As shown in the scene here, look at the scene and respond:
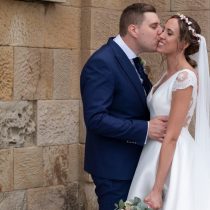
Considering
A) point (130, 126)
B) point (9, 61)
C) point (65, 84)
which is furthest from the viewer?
point (65, 84)

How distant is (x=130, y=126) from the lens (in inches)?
134

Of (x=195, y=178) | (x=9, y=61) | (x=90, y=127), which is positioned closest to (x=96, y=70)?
(x=90, y=127)

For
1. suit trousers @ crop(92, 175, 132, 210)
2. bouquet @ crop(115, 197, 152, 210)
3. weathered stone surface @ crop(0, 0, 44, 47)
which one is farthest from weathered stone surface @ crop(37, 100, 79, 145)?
bouquet @ crop(115, 197, 152, 210)

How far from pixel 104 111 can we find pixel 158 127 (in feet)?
1.07

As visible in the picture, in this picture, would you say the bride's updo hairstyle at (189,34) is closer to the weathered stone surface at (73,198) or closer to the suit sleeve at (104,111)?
the suit sleeve at (104,111)

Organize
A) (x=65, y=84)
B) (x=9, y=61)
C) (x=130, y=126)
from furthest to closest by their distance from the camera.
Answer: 1. (x=65, y=84)
2. (x=9, y=61)
3. (x=130, y=126)

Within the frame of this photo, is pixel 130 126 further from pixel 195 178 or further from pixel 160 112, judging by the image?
pixel 195 178

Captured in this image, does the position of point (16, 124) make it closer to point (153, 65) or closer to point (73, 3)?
point (73, 3)

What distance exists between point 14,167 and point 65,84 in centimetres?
89

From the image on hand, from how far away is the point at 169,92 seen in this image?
3422mm

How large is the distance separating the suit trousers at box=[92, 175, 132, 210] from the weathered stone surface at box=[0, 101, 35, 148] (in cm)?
153

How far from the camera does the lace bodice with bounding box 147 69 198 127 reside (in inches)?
132

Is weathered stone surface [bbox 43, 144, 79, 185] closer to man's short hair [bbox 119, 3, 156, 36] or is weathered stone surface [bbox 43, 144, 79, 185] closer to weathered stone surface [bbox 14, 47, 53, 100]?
weathered stone surface [bbox 14, 47, 53, 100]

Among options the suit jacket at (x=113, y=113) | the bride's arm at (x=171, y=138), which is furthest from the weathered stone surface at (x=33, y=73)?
the bride's arm at (x=171, y=138)
